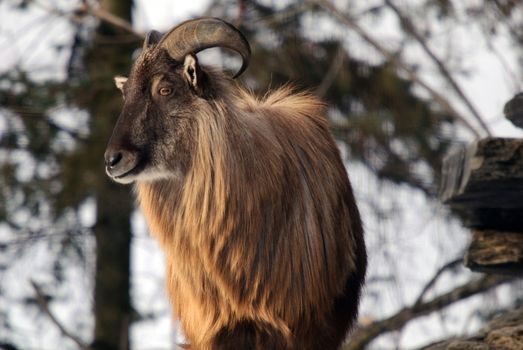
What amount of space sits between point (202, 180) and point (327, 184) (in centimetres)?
72

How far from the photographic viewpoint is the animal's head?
6.17m

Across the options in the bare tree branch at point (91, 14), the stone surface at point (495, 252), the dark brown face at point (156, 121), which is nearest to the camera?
the dark brown face at point (156, 121)

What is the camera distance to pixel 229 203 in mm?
6160

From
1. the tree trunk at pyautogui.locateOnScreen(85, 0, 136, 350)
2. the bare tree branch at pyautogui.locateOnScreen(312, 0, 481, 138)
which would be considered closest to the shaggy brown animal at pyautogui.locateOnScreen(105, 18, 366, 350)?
the bare tree branch at pyautogui.locateOnScreen(312, 0, 481, 138)

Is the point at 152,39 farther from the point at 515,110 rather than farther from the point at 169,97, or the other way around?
the point at 515,110

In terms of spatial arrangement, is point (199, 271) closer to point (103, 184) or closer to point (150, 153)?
point (150, 153)

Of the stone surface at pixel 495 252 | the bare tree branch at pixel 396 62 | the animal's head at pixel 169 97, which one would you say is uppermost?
the animal's head at pixel 169 97

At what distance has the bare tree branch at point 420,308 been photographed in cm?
953

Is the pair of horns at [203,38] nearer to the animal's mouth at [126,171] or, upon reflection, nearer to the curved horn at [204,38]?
the curved horn at [204,38]

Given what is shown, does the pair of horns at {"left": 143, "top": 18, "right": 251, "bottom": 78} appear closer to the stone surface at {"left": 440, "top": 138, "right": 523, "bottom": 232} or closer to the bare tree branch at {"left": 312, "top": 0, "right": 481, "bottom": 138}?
the stone surface at {"left": 440, "top": 138, "right": 523, "bottom": 232}

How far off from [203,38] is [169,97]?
373 millimetres

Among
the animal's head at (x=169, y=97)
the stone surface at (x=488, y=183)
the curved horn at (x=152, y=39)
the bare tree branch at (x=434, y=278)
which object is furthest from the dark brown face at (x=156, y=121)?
the bare tree branch at (x=434, y=278)

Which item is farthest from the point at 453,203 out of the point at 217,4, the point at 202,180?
the point at 217,4

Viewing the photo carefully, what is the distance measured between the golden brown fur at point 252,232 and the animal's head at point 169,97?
8 centimetres
